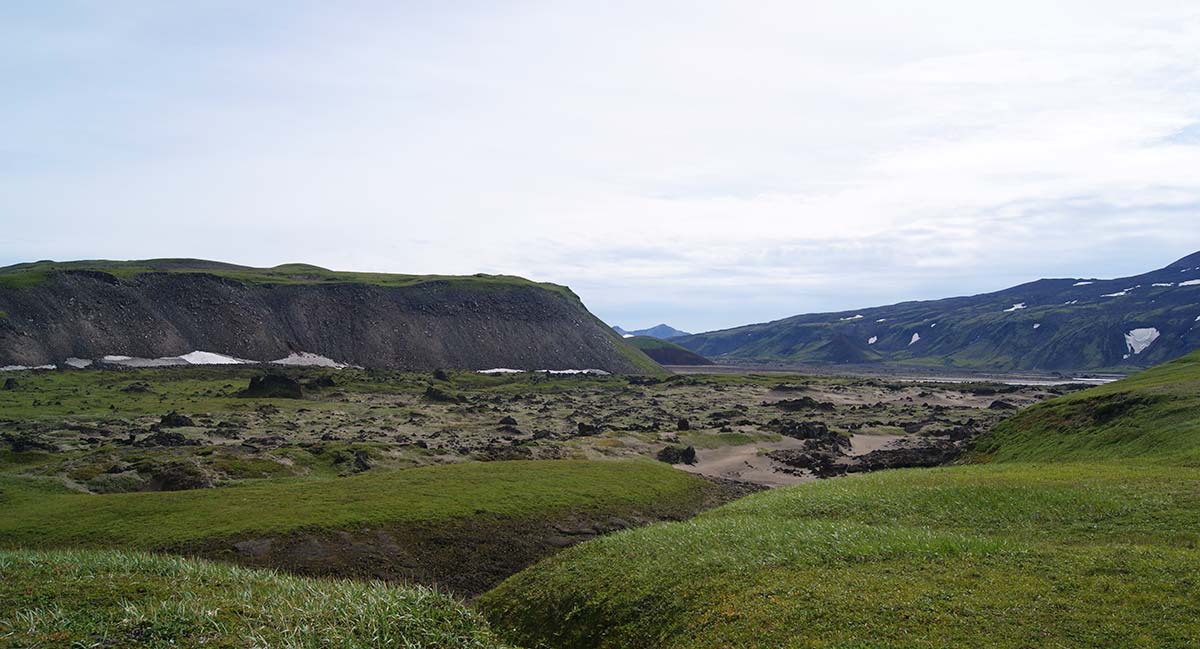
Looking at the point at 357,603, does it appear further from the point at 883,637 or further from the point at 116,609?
the point at 883,637

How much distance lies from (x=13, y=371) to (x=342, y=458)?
95919 mm

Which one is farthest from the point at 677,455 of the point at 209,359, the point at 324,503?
the point at 209,359

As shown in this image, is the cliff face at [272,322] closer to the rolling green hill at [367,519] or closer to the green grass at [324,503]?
the green grass at [324,503]

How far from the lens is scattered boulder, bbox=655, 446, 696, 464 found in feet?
197

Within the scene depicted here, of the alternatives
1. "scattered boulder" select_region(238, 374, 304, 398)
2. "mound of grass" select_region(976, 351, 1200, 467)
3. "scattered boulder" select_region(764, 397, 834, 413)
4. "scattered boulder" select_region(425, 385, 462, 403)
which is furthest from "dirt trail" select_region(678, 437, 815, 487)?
"scattered boulder" select_region(238, 374, 304, 398)

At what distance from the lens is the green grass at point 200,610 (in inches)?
528

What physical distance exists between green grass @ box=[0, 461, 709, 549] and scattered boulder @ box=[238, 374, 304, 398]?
59.9m

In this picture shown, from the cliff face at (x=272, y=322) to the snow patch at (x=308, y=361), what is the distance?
1796mm

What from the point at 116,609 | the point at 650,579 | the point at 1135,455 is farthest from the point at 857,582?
the point at 1135,455

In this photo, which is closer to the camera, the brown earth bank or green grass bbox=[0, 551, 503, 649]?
green grass bbox=[0, 551, 503, 649]

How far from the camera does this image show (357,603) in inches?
670

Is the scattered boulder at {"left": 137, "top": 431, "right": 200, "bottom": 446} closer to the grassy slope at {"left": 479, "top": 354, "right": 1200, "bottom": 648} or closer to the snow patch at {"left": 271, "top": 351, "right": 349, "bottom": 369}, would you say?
the grassy slope at {"left": 479, "top": 354, "right": 1200, "bottom": 648}

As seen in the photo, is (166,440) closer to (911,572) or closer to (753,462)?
(753,462)

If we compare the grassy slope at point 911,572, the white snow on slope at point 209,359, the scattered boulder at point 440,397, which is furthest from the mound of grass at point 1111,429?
the white snow on slope at point 209,359
